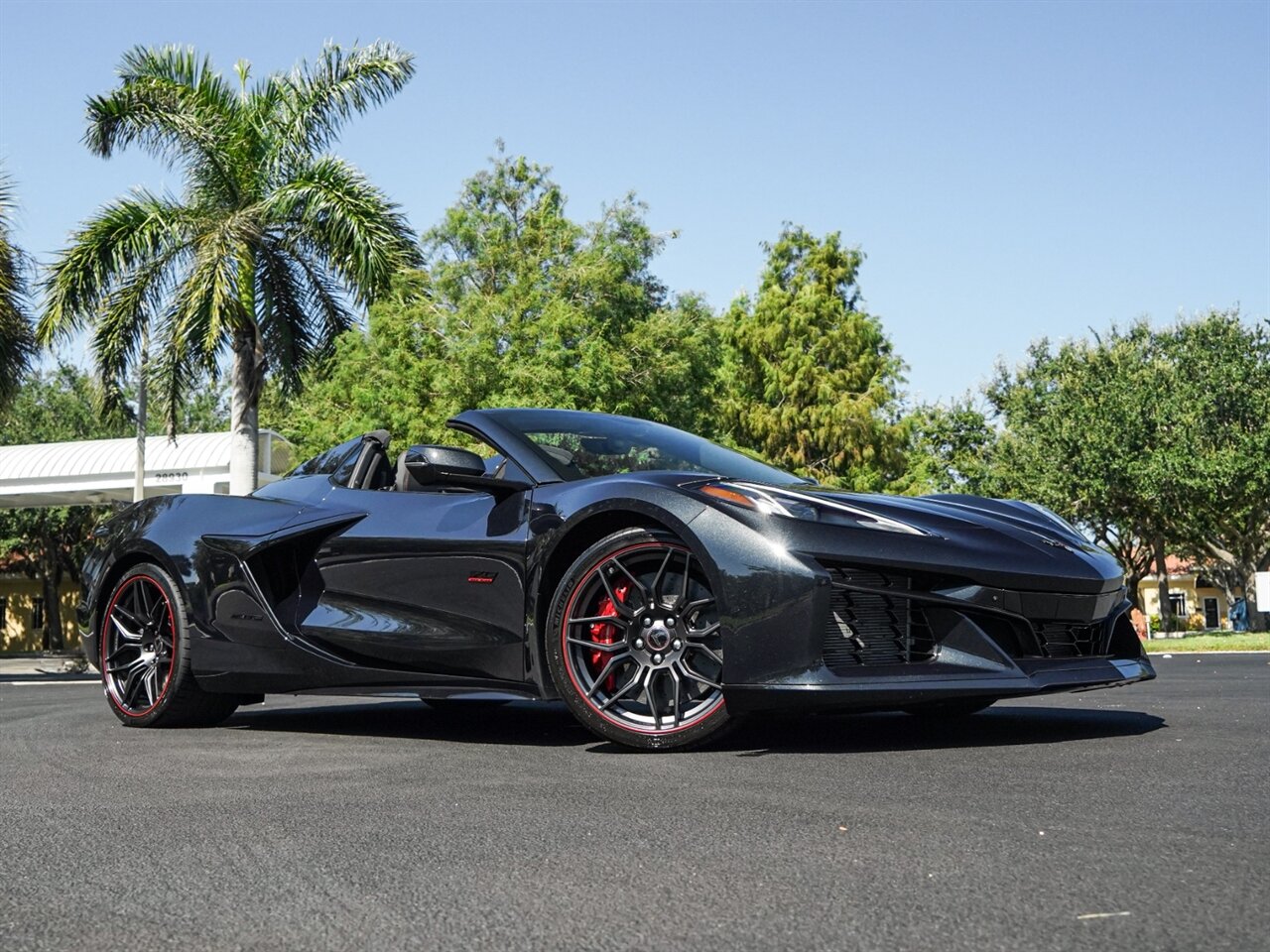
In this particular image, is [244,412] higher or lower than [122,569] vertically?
higher

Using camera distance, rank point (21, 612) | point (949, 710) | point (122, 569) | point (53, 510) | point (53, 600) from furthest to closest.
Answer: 1. point (21, 612)
2. point (53, 600)
3. point (53, 510)
4. point (122, 569)
5. point (949, 710)

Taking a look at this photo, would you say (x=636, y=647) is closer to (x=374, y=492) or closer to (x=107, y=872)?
(x=374, y=492)

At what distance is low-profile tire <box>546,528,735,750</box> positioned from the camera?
15.3ft

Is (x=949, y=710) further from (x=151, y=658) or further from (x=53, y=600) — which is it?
(x=53, y=600)

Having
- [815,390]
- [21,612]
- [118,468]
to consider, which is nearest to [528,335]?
[118,468]

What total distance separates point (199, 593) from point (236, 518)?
14.5 inches

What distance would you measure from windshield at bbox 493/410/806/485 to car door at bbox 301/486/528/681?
12.0 inches

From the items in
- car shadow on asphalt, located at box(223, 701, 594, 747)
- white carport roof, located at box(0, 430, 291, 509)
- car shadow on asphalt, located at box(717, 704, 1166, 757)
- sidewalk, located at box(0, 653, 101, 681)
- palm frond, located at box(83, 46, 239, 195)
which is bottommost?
sidewalk, located at box(0, 653, 101, 681)

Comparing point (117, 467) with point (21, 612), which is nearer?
point (117, 467)

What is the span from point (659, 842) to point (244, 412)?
A: 18.1 m

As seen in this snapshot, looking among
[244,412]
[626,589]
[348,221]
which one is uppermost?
[348,221]

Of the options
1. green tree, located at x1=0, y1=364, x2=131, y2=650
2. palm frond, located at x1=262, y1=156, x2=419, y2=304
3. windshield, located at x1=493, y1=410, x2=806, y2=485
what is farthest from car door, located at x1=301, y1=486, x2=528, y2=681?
green tree, located at x1=0, y1=364, x2=131, y2=650

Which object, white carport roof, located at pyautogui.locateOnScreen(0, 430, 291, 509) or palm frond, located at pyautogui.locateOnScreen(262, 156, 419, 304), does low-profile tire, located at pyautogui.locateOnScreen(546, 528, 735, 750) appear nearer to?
palm frond, located at pyautogui.locateOnScreen(262, 156, 419, 304)

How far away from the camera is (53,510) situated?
44250 mm
